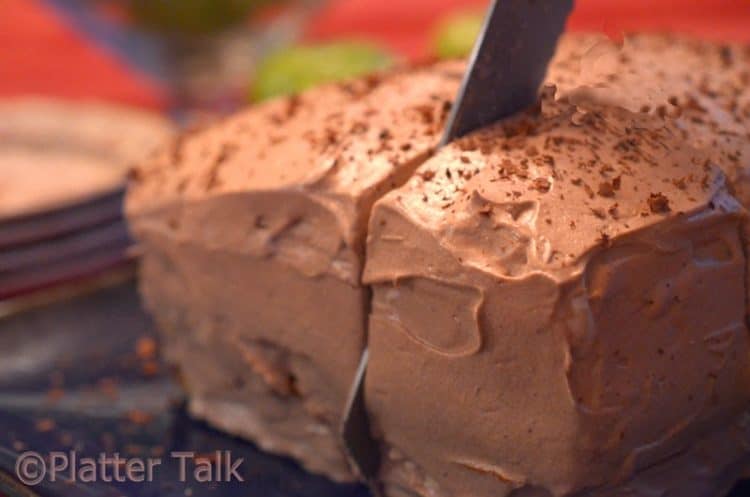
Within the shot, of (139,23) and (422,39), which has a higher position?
(139,23)

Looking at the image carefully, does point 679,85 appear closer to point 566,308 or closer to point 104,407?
point 566,308

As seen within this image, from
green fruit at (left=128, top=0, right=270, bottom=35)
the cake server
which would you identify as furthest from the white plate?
the cake server

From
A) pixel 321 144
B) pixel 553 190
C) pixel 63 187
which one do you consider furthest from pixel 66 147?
pixel 553 190

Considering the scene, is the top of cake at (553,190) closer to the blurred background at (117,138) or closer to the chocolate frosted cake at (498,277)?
the chocolate frosted cake at (498,277)

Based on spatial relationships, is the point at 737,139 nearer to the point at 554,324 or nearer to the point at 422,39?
the point at 554,324

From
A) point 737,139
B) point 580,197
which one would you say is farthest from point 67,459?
point 737,139

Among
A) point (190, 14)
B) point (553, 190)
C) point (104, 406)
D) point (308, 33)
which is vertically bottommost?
point (308, 33)
